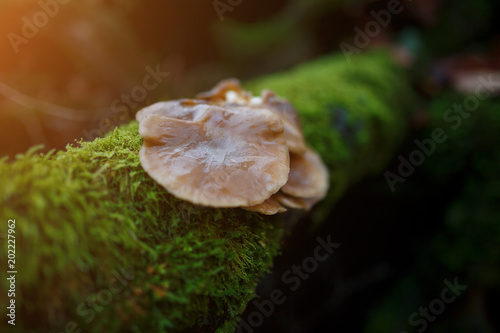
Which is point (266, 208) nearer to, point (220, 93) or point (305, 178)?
point (305, 178)

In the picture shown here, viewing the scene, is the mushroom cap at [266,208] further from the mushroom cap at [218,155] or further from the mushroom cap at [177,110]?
the mushroom cap at [177,110]

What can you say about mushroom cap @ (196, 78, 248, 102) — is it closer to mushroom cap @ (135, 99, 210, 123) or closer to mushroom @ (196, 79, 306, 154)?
mushroom @ (196, 79, 306, 154)

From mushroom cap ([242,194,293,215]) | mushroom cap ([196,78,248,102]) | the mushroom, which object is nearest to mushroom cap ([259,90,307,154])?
the mushroom

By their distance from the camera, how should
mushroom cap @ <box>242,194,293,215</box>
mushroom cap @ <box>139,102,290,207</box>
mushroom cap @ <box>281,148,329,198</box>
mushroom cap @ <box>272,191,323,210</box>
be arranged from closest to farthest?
mushroom cap @ <box>139,102,290,207</box>
mushroom cap @ <box>242,194,293,215</box>
mushroom cap @ <box>272,191,323,210</box>
mushroom cap @ <box>281,148,329,198</box>

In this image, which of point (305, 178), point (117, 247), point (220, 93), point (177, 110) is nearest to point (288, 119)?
point (305, 178)

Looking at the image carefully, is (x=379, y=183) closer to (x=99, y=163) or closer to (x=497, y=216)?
(x=497, y=216)

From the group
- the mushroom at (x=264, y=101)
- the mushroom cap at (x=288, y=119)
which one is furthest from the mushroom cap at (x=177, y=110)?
the mushroom cap at (x=288, y=119)

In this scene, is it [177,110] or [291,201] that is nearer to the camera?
[177,110]
